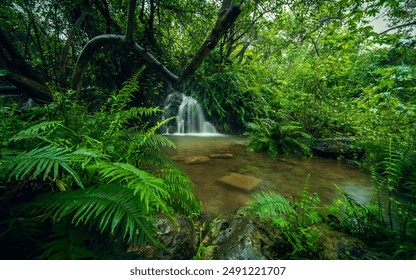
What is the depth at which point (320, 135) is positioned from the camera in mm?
5555

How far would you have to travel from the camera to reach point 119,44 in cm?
312

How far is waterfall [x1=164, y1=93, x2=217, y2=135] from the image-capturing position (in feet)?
27.8

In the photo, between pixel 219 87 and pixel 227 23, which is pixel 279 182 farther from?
pixel 219 87

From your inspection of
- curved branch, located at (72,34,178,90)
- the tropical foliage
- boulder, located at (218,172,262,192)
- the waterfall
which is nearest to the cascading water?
the waterfall

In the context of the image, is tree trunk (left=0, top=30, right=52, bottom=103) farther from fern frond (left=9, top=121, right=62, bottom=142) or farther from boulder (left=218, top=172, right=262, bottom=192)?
boulder (left=218, top=172, right=262, bottom=192)

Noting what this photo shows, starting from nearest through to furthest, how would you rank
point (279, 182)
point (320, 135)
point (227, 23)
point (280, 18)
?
point (227, 23) → point (279, 182) → point (280, 18) → point (320, 135)

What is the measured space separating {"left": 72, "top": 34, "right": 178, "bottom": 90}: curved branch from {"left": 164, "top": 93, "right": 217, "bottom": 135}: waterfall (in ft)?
15.9

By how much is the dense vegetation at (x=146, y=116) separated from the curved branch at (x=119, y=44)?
0.02m

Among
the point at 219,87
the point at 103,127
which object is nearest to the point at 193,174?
the point at 103,127

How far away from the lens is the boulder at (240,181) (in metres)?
2.87

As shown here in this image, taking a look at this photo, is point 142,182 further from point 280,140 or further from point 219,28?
point 280,140

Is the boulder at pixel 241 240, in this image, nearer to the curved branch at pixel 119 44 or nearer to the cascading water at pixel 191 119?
the curved branch at pixel 119 44

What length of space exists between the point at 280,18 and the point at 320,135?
140 inches

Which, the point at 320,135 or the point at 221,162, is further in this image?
the point at 320,135
